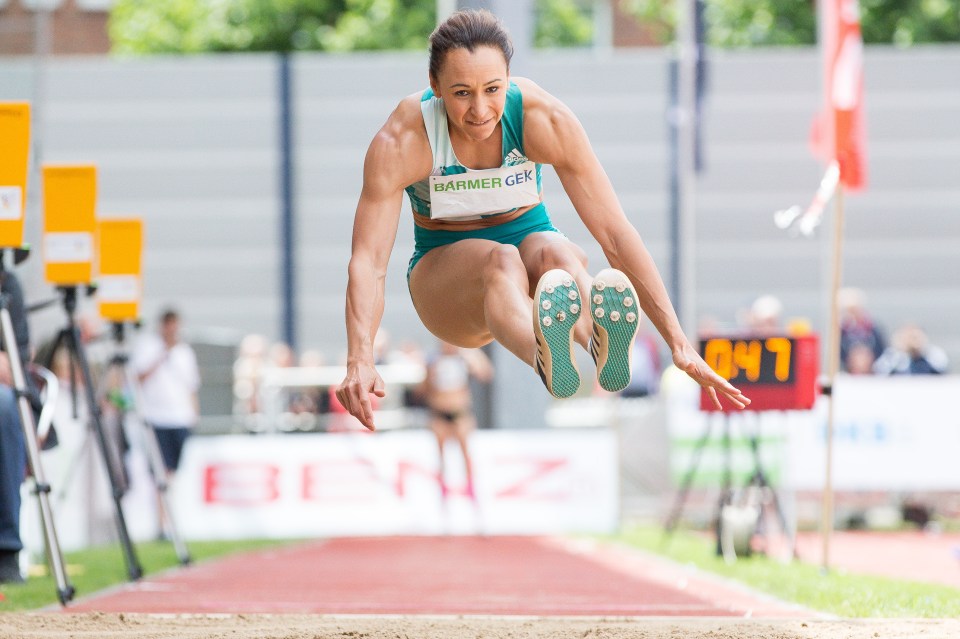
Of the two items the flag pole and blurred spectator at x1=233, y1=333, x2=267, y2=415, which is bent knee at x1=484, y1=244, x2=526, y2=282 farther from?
blurred spectator at x1=233, y1=333, x2=267, y2=415

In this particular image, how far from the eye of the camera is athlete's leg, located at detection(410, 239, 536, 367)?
18.4 feet

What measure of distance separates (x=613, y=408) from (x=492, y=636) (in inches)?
305

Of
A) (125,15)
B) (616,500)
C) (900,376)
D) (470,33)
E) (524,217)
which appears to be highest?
(125,15)

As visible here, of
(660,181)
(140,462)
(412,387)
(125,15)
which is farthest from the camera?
(125,15)

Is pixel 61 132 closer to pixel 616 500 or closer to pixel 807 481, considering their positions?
pixel 616 500

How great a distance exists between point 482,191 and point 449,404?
22.8 ft

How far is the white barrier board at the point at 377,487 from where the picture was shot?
13047 mm

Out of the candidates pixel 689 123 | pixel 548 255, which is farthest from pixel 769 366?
pixel 689 123

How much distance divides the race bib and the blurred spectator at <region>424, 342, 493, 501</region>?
6.82 m

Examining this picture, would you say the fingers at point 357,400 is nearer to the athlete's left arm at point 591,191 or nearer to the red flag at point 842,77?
the athlete's left arm at point 591,191

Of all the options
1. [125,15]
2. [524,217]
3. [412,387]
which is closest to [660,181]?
[412,387]

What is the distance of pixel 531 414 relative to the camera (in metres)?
13.5

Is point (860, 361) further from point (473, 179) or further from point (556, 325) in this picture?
point (556, 325)

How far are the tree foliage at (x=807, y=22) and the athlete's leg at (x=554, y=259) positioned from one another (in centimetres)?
1901
